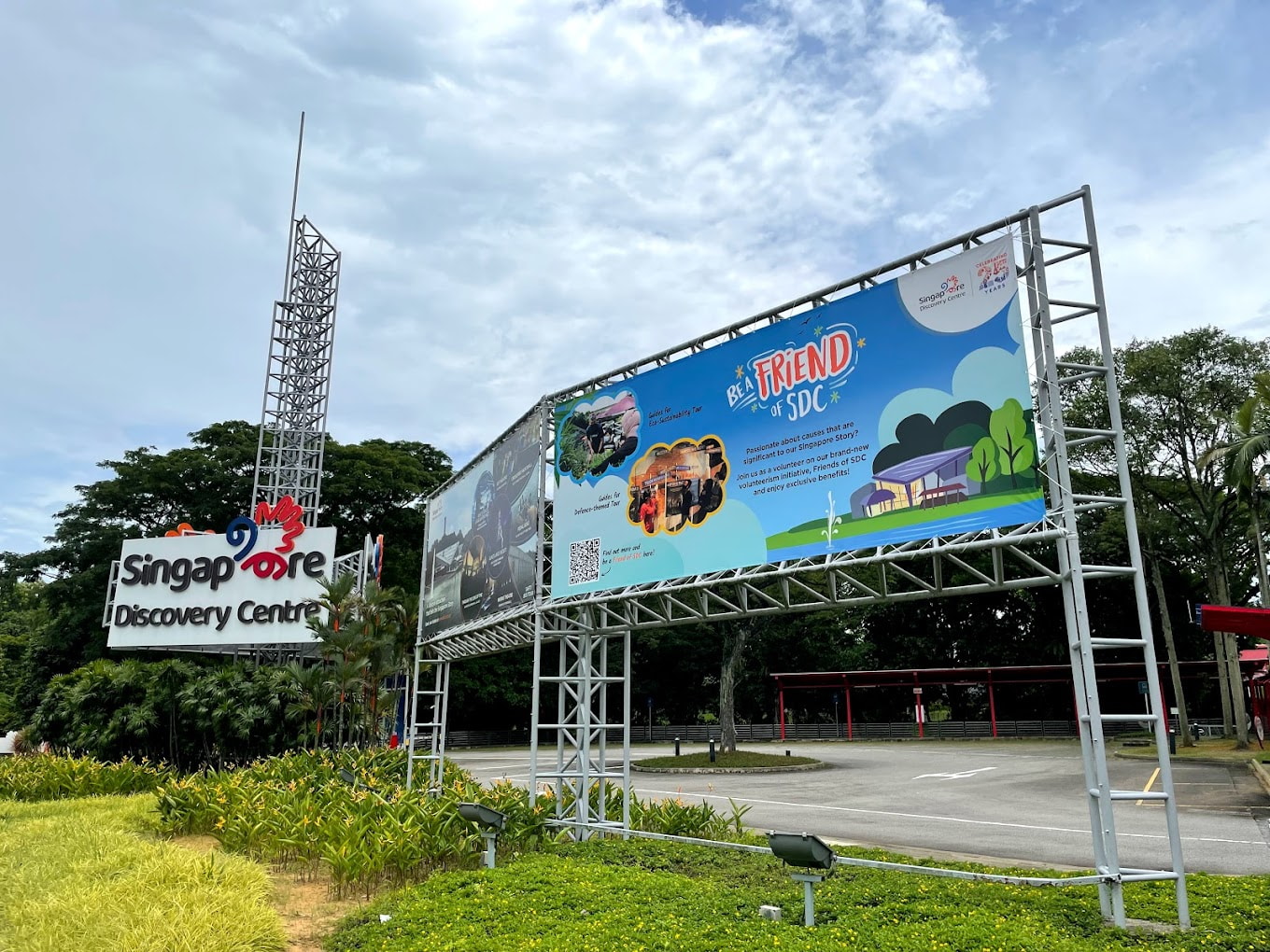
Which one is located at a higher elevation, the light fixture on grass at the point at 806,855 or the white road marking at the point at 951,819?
the light fixture on grass at the point at 806,855

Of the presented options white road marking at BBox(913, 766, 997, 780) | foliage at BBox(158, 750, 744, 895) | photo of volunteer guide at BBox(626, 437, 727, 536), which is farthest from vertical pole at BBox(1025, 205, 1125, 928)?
white road marking at BBox(913, 766, 997, 780)

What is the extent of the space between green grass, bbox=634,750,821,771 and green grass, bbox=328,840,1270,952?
58.2 ft

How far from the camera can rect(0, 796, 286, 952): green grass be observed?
6.57 m

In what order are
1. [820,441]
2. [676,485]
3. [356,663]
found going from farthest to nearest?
[356,663] < [676,485] < [820,441]

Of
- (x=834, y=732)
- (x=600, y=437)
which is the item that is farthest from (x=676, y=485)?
(x=834, y=732)

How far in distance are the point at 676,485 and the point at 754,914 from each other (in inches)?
199

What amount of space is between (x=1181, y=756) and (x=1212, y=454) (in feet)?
28.2

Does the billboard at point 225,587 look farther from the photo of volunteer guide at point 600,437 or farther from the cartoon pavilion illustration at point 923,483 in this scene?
the cartoon pavilion illustration at point 923,483

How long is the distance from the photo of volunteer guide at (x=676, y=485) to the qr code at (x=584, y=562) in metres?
0.70

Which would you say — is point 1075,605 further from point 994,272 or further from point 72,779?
point 72,779

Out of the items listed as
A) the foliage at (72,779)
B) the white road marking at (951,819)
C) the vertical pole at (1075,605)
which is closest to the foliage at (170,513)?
the foliage at (72,779)

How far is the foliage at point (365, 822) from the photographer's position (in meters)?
9.74

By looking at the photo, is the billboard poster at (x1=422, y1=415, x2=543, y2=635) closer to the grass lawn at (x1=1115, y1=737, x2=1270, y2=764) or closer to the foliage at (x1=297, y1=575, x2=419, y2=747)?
the foliage at (x1=297, y1=575, x2=419, y2=747)

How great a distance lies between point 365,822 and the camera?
10.6 meters
